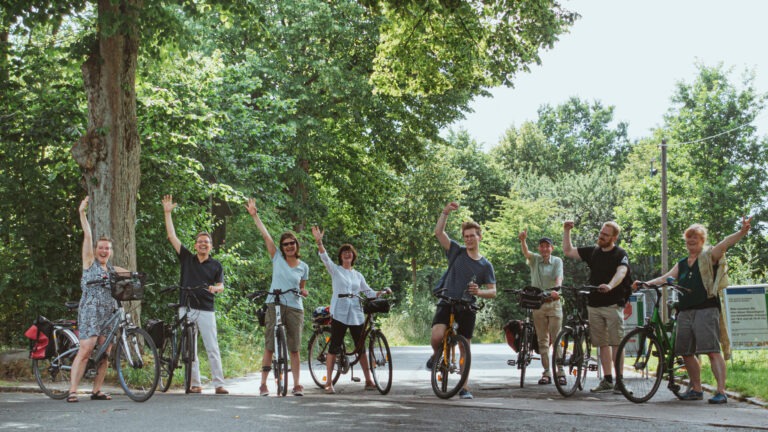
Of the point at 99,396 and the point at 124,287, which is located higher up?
the point at 124,287

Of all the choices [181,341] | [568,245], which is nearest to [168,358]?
[181,341]

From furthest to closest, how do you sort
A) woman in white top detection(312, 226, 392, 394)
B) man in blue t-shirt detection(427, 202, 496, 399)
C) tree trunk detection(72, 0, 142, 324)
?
tree trunk detection(72, 0, 142, 324) < woman in white top detection(312, 226, 392, 394) < man in blue t-shirt detection(427, 202, 496, 399)

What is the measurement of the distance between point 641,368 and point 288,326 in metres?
4.17

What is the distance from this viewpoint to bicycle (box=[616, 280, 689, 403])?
10242 mm

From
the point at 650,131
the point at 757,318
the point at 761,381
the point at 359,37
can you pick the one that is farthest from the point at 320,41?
the point at 650,131

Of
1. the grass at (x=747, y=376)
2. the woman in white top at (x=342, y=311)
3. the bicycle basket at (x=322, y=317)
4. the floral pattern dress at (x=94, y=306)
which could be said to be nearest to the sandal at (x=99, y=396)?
the floral pattern dress at (x=94, y=306)

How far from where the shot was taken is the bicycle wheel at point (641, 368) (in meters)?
10.2

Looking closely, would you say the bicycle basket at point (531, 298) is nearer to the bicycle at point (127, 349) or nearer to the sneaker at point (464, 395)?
the sneaker at point (464, 395)

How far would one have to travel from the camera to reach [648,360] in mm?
10312

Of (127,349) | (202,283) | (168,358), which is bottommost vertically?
(168,358)

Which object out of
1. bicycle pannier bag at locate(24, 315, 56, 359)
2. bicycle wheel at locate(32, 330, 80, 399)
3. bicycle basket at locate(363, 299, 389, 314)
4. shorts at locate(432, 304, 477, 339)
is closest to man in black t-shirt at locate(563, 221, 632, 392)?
shorts at locate(432, 304, 477, 339)

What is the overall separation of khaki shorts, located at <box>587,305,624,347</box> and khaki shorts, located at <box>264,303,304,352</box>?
→ 3.58 metres

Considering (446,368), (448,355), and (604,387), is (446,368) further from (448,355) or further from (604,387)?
(604,387)

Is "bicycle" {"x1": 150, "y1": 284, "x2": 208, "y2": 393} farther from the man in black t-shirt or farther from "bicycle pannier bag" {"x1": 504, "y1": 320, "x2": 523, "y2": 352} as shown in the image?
the man in black t-shirt
